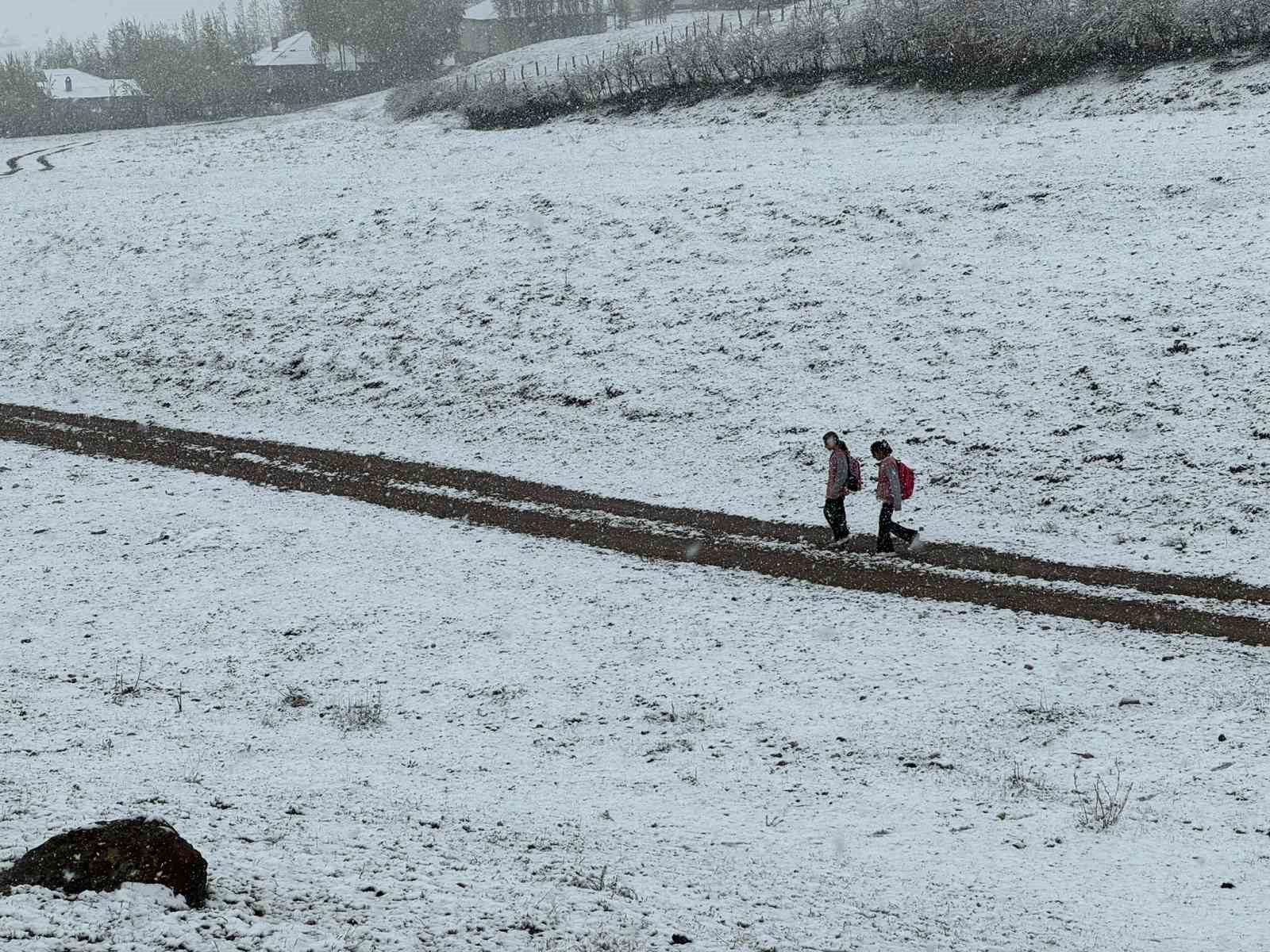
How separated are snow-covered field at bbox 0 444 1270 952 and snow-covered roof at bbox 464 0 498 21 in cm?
12386

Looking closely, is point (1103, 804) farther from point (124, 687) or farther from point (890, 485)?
point (124, 687)

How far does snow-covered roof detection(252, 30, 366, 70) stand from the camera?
11650 cm

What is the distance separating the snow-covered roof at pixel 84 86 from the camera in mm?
114062

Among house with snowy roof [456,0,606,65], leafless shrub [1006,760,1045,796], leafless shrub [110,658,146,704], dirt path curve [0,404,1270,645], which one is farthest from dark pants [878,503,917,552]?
house with snowy roof [456,0,606,65]

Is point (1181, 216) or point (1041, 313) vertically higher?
point (1181, 216)

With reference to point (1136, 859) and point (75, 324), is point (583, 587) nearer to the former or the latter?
point (1136, 859)

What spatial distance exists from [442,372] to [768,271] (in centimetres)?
833

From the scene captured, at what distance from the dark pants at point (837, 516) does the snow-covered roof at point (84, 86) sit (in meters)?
116

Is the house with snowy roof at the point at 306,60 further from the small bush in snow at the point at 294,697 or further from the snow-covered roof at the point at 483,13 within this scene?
the small bush in snow at the point at 294,697

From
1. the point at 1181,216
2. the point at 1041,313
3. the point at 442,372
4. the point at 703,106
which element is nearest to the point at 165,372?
the point at 442,372

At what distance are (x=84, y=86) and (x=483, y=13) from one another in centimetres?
4545

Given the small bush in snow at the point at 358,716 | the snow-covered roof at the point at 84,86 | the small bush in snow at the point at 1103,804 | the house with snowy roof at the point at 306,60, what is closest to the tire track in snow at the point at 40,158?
the house with snowy roof at the point at 306,60

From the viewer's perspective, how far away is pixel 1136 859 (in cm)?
820

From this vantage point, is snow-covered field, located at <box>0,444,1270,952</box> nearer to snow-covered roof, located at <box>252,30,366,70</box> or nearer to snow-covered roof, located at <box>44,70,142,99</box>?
snow-covered roof, located at <box>252,30,366,70</box>
